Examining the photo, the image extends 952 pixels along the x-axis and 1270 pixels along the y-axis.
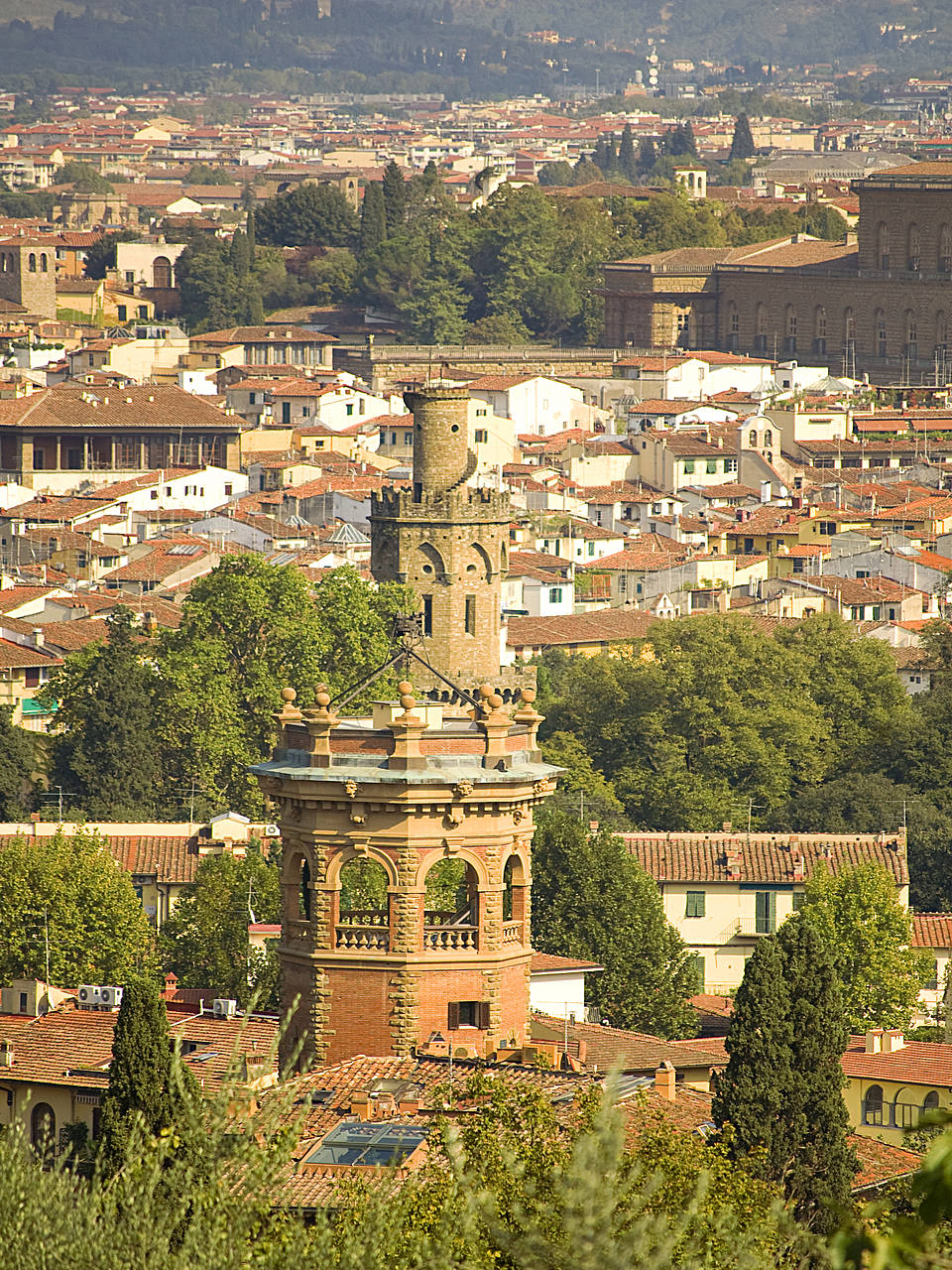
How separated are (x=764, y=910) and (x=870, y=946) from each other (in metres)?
4.92

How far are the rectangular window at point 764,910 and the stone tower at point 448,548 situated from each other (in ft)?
35.9

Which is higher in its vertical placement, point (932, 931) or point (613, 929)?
point (613, 929)

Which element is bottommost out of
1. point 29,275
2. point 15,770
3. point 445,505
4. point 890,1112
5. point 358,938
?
point 29,275

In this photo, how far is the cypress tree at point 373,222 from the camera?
440ft

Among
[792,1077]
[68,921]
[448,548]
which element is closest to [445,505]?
[448,548]

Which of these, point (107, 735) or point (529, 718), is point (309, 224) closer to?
point (107, 735)

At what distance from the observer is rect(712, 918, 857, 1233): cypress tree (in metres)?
22.2

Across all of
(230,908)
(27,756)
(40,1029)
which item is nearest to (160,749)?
(27,756)

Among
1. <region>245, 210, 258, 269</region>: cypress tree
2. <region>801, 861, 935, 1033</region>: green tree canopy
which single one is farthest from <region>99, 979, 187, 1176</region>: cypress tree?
<region>245, 210, 258, 269</region>: cypress tree

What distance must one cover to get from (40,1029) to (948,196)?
9629 cm

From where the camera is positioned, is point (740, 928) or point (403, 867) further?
point (740, 928)

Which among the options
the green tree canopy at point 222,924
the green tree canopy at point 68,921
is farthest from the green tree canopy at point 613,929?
the green tree canopy at point 68,921

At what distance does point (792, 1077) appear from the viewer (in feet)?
78.2

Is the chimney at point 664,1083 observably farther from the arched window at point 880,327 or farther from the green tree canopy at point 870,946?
the arched window at point 880,327
